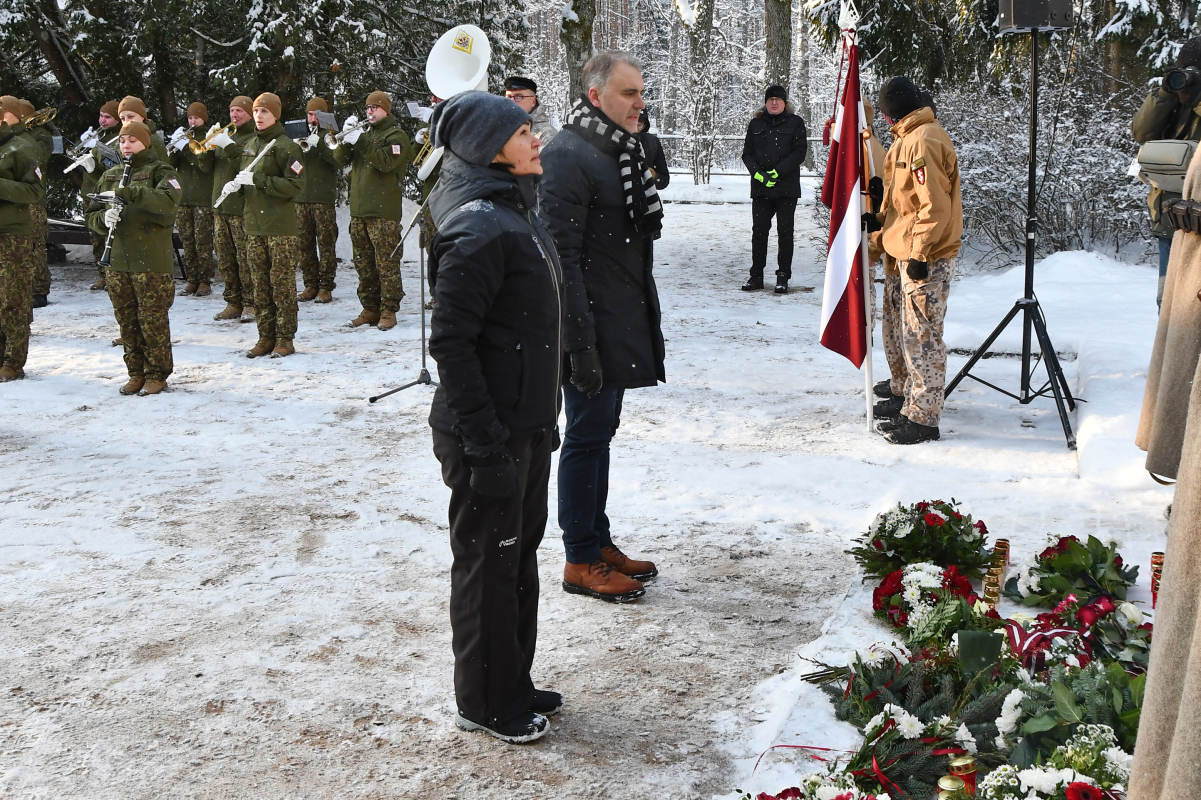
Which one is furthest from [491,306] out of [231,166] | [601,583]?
[231,166]

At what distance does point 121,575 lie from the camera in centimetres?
453

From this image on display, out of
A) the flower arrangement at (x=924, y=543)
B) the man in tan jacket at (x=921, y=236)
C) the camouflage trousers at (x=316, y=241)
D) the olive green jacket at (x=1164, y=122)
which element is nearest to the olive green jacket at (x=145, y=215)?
the camouflage trousers at (x=316, y=241)

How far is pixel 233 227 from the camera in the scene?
10.1 metres

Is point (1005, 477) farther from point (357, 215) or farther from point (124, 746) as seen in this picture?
point (357, 215)

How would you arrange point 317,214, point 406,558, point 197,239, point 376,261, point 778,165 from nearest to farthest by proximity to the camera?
1. point 406,558
2. point 376,261
3. point 317,214
4. point 778,165
5. point 197,239

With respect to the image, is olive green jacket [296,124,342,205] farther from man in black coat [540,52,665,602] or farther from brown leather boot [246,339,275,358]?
man in black coat [540,52,665,602]

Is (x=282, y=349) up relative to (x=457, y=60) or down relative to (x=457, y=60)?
down

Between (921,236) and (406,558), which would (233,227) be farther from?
(921,236)

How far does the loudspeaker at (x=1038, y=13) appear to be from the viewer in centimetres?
584

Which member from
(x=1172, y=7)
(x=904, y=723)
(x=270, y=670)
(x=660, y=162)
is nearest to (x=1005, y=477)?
(x=660, y=162)

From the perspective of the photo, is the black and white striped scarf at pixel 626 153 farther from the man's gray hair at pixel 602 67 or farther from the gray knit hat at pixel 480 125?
the gray knit hat at pixel 480 125

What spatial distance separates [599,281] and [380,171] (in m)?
6.18

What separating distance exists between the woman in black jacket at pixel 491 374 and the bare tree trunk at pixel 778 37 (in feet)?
48.9

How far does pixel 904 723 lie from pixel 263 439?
16.1ft
